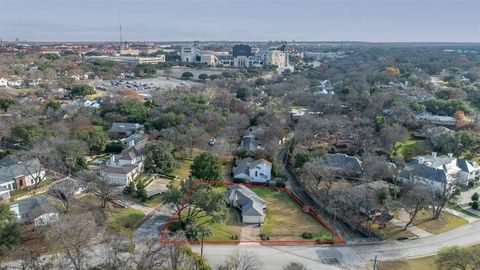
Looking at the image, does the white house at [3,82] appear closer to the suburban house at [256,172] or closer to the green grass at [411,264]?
the suburban house at [256,172]

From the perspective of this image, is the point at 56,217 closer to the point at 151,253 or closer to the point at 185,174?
the point at 151,253

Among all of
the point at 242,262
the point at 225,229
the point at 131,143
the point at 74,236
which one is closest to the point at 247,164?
the point at 225,229

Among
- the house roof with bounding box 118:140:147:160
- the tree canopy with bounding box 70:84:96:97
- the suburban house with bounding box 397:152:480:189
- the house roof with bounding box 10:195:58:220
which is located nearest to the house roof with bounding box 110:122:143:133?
the house roof with bounding box 118:140:147:160

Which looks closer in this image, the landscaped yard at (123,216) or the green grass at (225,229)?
the green grass at (225,229)

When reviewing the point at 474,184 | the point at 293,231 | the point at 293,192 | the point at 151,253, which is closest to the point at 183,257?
the point at 151,253

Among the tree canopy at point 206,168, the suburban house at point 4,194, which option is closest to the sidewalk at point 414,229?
the tree canopy at point 206,168

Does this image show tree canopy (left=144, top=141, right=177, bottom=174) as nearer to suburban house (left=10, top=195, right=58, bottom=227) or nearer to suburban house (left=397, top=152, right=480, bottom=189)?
suburban house (left=10, top=195, right=58, bottom=227)
